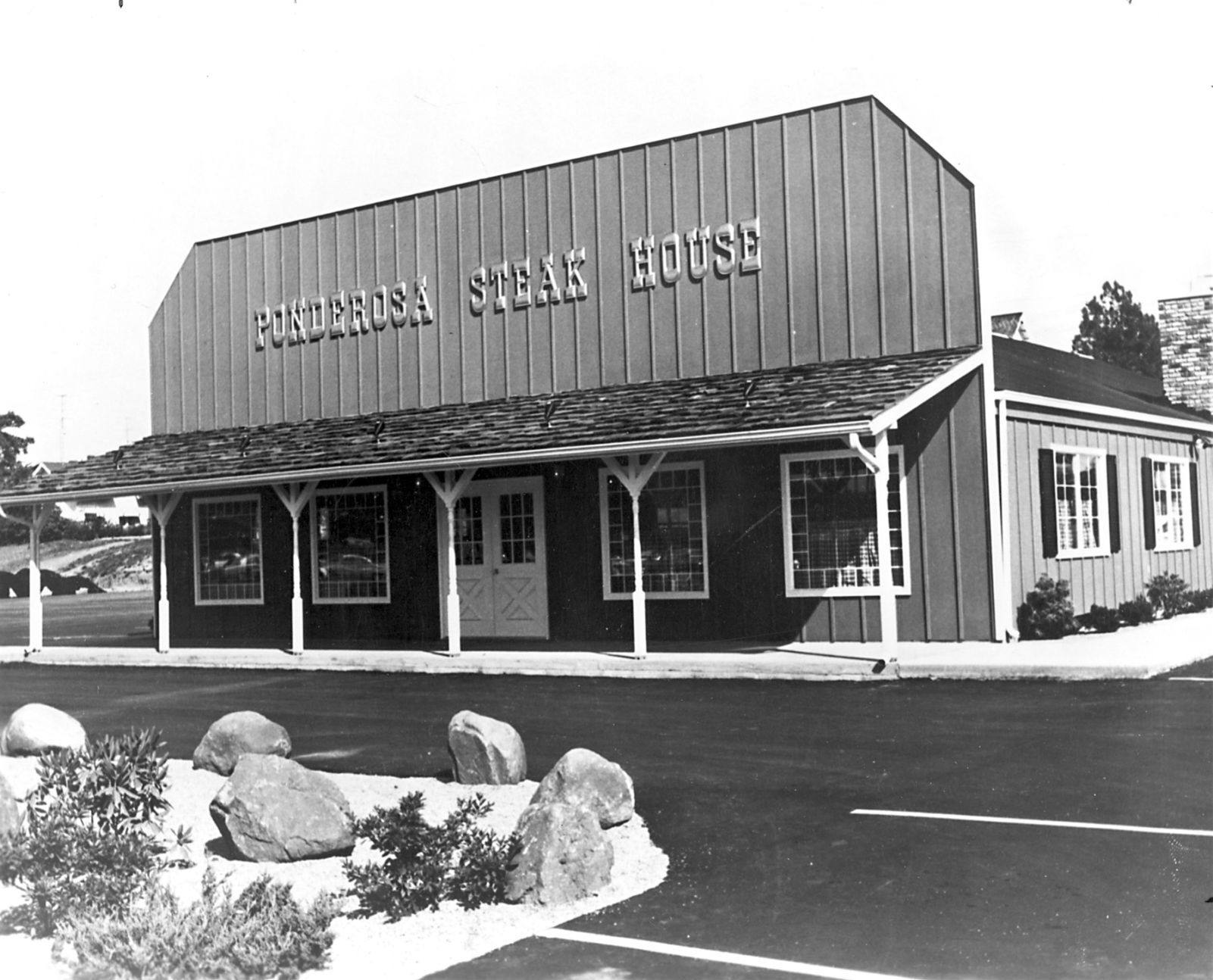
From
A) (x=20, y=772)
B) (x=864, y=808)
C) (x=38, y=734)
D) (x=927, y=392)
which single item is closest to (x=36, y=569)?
(x=38, y=734)

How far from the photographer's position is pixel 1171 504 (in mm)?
21750

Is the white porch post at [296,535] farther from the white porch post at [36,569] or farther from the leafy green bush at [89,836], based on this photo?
the leafy green bush at [89,836]

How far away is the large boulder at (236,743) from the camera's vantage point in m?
9.72

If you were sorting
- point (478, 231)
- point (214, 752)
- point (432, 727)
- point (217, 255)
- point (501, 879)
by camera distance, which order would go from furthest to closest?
point (217, 255) → point (478, 231) → point (432, 727) → point (214, 752) → point (501, 879)

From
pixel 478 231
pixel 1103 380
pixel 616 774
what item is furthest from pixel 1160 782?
pixel 1103 380

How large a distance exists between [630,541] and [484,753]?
990 centimetres

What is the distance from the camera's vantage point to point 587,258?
1986cm

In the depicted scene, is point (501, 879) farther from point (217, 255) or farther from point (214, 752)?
point (217, 255)

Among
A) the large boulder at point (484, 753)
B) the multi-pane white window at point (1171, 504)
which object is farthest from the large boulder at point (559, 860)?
the multi-pane white window at point (1171, 504)

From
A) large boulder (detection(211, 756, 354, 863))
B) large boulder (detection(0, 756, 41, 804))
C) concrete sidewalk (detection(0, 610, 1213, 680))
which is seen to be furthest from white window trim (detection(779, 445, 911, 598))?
large boulder (detection(211, 756, 354, 863))

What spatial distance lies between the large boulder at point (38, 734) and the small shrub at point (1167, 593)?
1449 cm

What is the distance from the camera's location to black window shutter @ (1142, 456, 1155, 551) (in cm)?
2019

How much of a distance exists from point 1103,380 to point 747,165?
11.7m

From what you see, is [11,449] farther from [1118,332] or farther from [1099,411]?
[1118,332]
